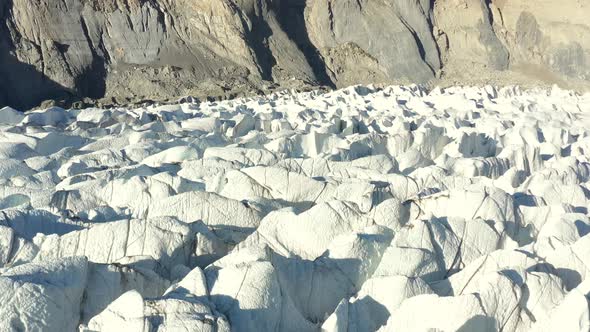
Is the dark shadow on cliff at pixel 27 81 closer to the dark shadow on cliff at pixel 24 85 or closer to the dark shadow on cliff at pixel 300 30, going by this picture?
the dark shadow on cliff at pixel 24 85

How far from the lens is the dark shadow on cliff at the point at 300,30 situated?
126ft

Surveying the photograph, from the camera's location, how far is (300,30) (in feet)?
132

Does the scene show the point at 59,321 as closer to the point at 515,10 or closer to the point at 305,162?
the point at 305,162

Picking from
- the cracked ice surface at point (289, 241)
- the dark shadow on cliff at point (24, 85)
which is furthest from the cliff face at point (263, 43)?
the cracked ice surface at point (289, 241)

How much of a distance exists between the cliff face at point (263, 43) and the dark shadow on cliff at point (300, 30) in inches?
2.8

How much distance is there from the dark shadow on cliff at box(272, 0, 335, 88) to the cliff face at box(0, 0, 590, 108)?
72 mm

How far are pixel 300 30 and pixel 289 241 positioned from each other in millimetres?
35019

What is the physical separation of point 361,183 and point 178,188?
5.96 feet

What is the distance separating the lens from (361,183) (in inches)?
289

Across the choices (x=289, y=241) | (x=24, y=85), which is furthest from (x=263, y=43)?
(x=289, y=241)

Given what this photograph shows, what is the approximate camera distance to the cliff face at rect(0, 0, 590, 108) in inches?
1282

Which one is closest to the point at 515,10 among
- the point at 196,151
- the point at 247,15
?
the point at 247,15

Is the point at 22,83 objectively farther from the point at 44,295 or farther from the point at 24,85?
the point at 44,295

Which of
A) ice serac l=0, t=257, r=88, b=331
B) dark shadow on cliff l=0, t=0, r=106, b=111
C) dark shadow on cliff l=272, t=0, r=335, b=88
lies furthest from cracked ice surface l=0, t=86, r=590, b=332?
dark shadow on cliff l=272, t=0, r=335, b=88
